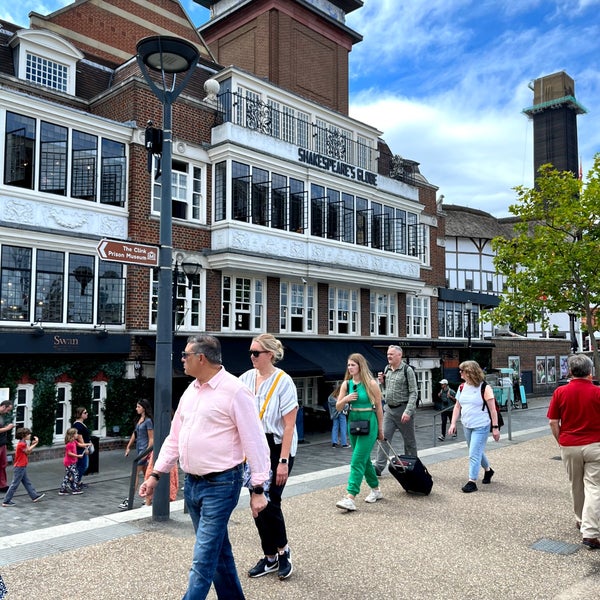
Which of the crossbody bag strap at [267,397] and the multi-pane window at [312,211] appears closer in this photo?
the crossbody bag strap at [267,397]

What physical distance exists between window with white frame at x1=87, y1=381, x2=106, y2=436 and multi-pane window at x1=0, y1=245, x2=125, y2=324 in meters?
1.63

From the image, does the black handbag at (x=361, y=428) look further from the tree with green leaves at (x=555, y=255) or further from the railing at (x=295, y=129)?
the railing at (x=295, y=129)

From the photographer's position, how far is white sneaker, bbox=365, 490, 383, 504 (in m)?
7.19

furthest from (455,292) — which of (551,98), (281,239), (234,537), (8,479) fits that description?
(551,98)

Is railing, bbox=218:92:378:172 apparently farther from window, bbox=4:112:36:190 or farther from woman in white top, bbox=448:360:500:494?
woman in white top, bbox=448:360:500:494

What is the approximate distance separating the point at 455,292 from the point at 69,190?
18177 millimetres

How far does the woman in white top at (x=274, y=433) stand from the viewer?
4.66m

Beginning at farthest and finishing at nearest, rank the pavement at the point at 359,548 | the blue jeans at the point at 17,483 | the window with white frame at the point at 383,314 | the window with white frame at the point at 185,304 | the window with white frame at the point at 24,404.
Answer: the window with white frame at the point at 383,314 < the window with white frame at the point at 185,304 < the window with white frame at the point at 24,404 < the blue jeans at the point at 17,483 < the pavement at the point at 359,548

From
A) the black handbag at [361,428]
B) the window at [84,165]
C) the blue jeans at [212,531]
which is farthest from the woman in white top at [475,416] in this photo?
the window at [84,165]

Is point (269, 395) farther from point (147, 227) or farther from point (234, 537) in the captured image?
point (147, 227)

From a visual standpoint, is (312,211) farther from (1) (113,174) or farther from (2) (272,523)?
(2) (272,523)

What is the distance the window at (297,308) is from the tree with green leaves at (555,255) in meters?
6.44

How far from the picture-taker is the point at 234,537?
586cm

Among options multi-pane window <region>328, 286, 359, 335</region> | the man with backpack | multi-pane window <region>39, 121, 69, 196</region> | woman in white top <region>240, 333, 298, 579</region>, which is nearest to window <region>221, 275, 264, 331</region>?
multi-pane window <region>328, 286, 359, 335</region>
